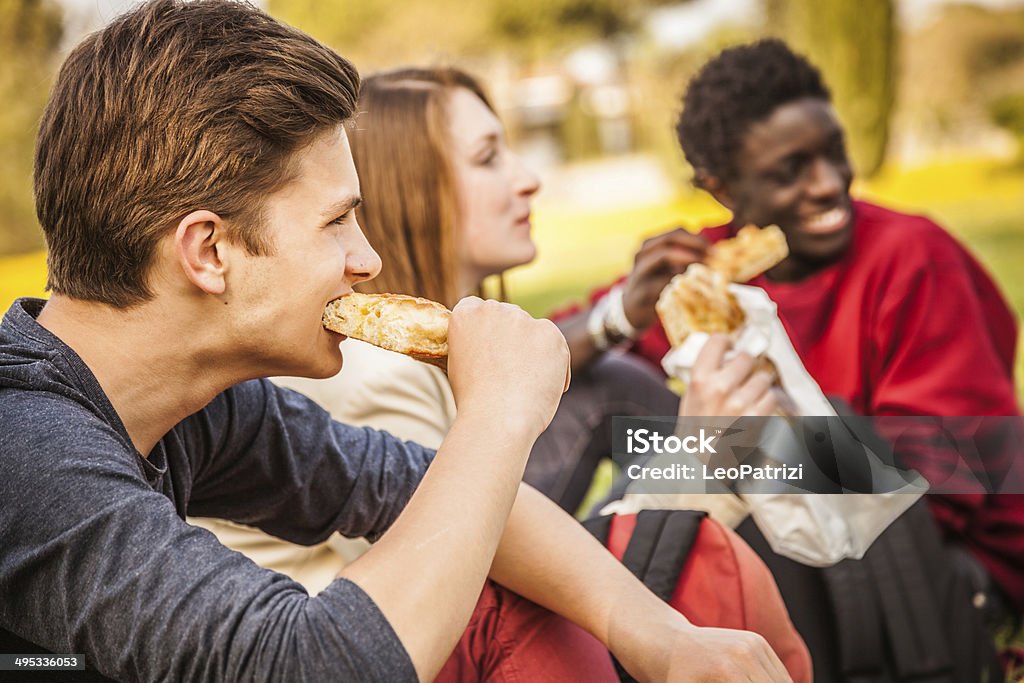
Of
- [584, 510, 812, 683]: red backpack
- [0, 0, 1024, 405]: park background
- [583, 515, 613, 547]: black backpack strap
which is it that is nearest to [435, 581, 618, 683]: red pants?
[584, 510, 812, 683]: red backpack

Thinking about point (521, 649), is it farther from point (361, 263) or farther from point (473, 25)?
point (473, 25)

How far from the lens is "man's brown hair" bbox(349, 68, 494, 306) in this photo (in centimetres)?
277

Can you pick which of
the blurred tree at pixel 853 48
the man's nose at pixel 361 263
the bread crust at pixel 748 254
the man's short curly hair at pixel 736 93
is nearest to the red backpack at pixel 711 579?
the man's nose at pixel 361 263

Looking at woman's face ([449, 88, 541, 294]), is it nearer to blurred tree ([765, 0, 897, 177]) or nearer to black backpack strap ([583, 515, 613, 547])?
black backpack strap ([583, 515, 613, 547])

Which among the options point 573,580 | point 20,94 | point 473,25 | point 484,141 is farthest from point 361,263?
point 473,25

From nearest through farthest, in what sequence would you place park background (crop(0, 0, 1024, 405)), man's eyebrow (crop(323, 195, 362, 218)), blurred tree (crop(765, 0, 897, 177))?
man's eyebrow (crop(323, 195, 362, 218)) < park background (crop(0, 0, 1024, 405)) < blurred tree (crop(765, 0, 897, 177))

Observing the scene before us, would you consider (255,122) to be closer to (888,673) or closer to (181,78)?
(181,78)

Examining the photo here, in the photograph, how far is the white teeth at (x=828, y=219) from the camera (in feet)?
10.6

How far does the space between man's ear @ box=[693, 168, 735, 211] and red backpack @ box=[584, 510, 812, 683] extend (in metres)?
1.83

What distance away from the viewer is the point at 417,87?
9.45ft

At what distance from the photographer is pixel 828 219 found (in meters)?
3.26

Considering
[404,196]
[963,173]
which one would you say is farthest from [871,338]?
[963,173]

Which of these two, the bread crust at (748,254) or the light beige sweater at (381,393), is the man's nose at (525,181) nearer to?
the bread crust at (748,254)

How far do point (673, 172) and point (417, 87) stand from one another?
36.4ft
